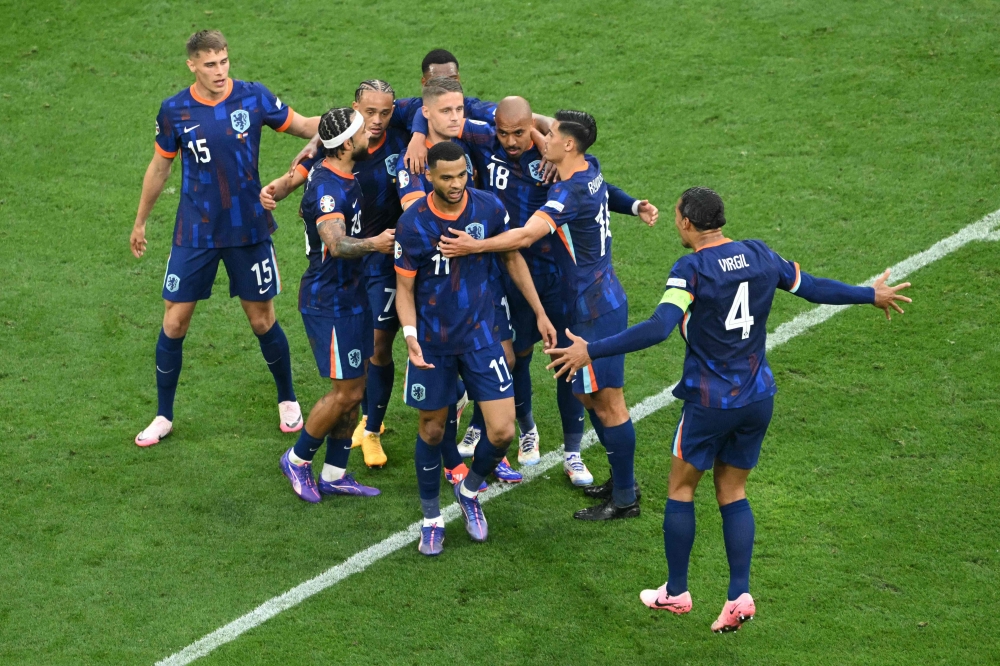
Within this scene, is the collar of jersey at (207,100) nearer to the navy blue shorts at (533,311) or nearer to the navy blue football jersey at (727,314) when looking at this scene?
the navy blue shorts at (533,311)

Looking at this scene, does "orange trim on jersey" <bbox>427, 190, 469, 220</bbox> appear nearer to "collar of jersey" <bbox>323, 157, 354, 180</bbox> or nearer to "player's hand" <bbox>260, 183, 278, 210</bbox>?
"collar of jersey" <bbox>323, 157, 354, 180</bbox>

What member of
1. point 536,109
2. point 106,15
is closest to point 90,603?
point 536,109

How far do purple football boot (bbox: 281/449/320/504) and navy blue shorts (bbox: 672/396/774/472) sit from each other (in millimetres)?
2417

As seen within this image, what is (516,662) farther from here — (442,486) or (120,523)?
(120,523)

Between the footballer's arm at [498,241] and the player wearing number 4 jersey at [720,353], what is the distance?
841 mm

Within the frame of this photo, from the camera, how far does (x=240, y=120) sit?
7324 millimetres

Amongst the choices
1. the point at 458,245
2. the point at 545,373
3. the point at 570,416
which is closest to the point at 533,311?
the point at 570,416

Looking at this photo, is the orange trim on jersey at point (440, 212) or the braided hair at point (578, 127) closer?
the orange trim on jersey at point (440, 212)

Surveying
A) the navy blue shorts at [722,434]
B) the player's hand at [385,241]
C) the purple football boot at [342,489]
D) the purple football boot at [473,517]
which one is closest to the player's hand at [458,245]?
the player's hand at [385,241]

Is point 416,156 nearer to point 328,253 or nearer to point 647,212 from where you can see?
point 328,253

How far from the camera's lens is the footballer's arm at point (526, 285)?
6305 mm

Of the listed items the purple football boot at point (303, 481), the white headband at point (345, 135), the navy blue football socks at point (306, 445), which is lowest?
the purple football boot at point (303, 481)

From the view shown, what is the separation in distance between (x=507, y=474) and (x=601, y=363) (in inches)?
45.4

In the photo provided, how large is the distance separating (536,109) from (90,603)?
259 inches
